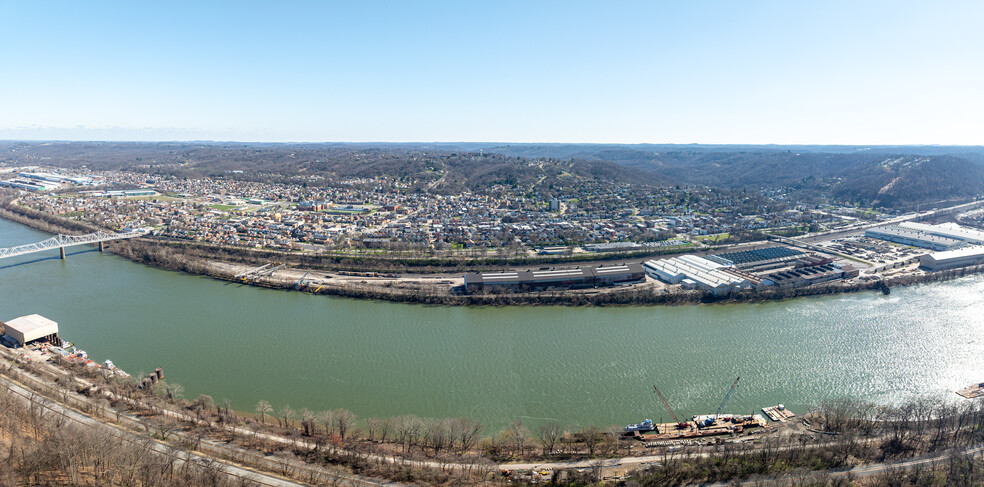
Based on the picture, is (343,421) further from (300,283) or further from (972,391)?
(972,391)

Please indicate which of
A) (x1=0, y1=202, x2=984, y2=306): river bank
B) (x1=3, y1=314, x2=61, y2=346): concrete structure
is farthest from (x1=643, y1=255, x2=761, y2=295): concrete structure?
(x1=3, y1=314, x2=61, y2=346): concrete structure

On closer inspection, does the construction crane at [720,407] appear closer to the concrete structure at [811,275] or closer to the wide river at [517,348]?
the wide river at [517,348]

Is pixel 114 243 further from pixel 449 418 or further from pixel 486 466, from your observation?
pixel 486 466

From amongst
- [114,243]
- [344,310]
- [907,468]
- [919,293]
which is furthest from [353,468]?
[114,243]

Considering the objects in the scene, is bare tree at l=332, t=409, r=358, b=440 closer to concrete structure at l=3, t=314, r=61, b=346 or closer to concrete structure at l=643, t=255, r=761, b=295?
concrete structure at l=3, t=314, r=61, b=346

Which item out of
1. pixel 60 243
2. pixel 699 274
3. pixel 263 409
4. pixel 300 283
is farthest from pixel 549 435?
pixel 60 243

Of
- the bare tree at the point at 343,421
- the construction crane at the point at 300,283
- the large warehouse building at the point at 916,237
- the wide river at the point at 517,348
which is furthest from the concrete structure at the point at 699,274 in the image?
the construction crane at the point at 300,283
